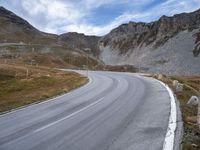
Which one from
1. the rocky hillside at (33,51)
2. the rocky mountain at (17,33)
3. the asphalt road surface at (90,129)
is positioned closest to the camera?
the asphalt road surface at (90,129)

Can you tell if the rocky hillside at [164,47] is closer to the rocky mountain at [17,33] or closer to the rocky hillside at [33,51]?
the rocky hillside at [33,51]

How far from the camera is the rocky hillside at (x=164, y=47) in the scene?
85562 mm

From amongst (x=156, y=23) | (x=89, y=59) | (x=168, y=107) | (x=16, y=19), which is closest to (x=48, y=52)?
(x=89, y=59)

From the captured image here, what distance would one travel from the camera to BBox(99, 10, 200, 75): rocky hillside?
3369 inches

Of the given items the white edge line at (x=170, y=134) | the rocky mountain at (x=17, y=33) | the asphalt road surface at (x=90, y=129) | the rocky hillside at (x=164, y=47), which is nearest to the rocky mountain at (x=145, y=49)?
the rocky hillside at (x=164, y=47)

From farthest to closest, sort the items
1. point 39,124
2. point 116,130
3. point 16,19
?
point 16,19 → point 39,124 → point 116,130

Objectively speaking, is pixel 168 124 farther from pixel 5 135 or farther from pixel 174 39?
pixel 174 39

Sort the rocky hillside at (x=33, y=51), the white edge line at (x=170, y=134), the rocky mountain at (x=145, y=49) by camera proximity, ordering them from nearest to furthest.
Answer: the white edge line at (x=170, y=134) → the rocky mountain at (x=145, y=49) → the rocky hillside at (x=33, y=51)

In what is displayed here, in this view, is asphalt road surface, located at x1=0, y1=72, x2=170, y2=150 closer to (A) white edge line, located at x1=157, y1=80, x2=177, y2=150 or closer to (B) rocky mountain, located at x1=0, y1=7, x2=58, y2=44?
(A) white edge line, located at x1=157, y1=80, x2=177, y2=150

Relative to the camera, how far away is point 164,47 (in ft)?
334

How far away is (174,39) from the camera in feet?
337

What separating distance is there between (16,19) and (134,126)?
7796 inches

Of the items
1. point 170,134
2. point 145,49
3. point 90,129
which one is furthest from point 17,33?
point 170,134

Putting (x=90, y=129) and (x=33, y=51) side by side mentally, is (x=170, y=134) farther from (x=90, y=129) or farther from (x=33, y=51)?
(x=33, y=51)
